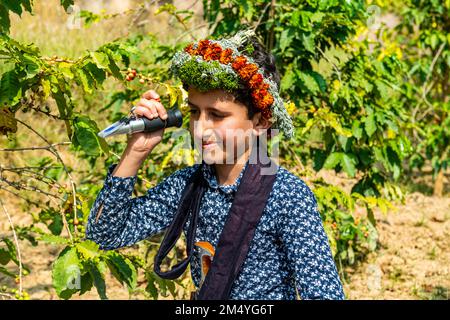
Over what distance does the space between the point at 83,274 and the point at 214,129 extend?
558 millimetres

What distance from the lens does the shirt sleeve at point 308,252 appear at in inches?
63.9

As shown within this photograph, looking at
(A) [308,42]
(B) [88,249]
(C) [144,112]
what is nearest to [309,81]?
(A) [308,42]

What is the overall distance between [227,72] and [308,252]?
1.53 feet

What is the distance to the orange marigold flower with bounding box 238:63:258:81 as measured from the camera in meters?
1.77

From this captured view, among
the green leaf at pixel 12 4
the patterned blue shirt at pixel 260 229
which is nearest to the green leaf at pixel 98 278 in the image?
the patterned blue shirt at pixel 260 229

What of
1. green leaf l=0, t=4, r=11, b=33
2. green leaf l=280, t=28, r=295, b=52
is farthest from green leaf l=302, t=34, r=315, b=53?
green leaf l=0, t=4, r=11, b=33

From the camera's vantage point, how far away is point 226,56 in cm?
180

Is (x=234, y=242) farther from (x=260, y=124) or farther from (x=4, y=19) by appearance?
(x=4, y=19)

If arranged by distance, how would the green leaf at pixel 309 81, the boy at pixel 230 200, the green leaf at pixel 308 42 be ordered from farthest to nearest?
the green leaf at pixel 309 81, the green leaf at pixel 308 42, the boy at pixel 230 200

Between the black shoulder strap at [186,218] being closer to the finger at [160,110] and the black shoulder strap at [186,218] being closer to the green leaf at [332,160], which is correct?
the finger at [160,110]

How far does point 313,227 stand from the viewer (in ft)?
5.51

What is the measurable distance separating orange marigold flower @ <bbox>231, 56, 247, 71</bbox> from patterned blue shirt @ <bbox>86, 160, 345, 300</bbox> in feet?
0.84

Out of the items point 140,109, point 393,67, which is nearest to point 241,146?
point 140,109

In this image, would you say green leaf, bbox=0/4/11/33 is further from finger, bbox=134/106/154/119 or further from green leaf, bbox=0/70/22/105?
finger, bbox=134/106/154/119
